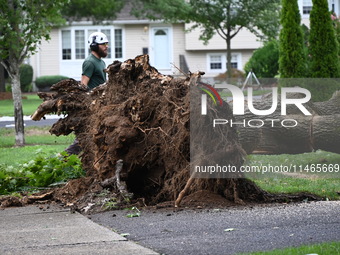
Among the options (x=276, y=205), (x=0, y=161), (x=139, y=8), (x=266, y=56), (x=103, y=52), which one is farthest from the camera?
(x=139, y=8)

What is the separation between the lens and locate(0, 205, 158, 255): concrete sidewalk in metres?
5.91

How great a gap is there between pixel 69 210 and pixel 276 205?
2189mm

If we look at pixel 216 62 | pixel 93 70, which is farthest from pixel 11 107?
pixel 216 62

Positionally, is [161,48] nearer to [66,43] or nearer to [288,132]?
[66,43]

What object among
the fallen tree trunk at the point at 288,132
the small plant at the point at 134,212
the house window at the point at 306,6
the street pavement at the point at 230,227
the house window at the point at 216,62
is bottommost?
the small plant at the point at 134,212

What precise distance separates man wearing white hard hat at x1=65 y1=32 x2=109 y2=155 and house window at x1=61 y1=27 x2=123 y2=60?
33652mm

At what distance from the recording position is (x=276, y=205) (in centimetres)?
786

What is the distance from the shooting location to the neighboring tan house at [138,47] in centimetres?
4388

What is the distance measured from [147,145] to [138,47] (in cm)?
3661

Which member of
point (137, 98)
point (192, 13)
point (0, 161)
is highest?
point (192, 13)

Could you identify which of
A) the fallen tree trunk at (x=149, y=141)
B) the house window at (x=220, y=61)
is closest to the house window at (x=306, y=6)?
the house window at (x=220, y=61)

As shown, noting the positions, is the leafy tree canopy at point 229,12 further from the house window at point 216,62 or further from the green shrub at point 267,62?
the house window at point 216,62

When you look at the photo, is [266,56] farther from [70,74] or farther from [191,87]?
[191,87]

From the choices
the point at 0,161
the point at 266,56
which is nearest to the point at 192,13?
the point at 266,56
